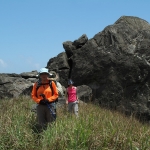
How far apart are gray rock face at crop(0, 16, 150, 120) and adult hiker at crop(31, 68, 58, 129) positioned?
7792 mm

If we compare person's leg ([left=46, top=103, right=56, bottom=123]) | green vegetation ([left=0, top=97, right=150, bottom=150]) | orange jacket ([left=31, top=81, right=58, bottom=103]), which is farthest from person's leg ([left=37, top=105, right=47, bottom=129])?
A: green vegetation ([left=0, top=97, right=150, bottom=150])

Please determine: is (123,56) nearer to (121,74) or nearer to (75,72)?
(121,74)

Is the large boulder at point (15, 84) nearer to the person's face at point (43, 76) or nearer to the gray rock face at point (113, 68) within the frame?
the gray rock face at point (113, 68)

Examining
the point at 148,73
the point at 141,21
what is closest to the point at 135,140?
the point at 148,73

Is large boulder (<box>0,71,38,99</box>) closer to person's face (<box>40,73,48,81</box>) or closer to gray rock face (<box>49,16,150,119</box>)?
gray rock face (<box>49,16,150,119</box>)

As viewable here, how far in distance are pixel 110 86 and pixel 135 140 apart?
9538 millimetres

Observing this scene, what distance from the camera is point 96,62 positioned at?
1738 cm

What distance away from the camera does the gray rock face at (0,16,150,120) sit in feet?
53.3

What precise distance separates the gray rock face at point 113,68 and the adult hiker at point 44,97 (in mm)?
7792

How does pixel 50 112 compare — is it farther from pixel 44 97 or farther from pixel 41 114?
pixel 44 97

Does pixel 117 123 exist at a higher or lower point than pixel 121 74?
lower

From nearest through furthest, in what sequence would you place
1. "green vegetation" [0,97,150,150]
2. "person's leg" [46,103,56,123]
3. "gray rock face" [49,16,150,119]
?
1. "green vegetation" [0,97,150,150]
2. "person's leg" [46,103,56,123]
3. "gray rock face" [49,16,150,119]

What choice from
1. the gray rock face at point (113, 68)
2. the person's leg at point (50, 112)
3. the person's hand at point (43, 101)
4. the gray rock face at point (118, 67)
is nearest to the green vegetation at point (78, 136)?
the person's leg at point (50, 112)

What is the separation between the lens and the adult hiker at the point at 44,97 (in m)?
8.03
